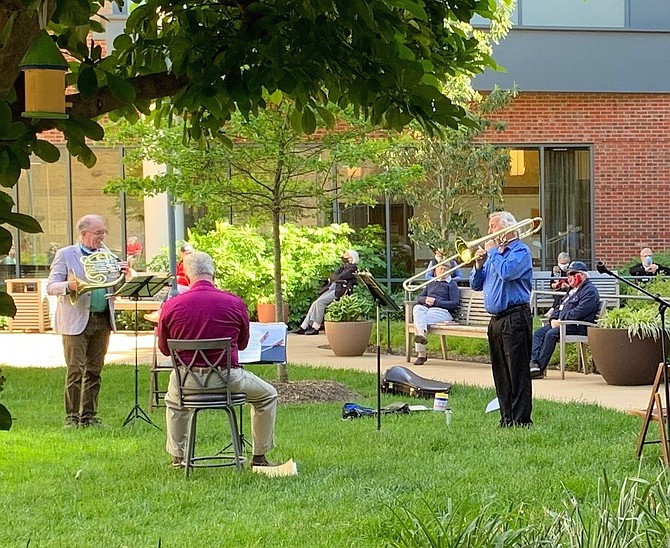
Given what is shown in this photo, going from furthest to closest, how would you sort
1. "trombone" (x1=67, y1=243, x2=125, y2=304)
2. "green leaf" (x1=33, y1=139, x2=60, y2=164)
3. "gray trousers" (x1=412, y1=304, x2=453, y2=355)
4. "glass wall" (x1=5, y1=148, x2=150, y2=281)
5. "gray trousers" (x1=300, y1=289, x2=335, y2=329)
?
"glass wall" (x1=5, y1=148, x2=150, y2=281) < "gray trousers" (x1=300, y1=289, x2=335, y2=329) < "gray trousers" (x1=412, y1=304, x2=453, y2=355) < "trombone" (x1=67, y1=243, x2=125, y2=304) < "green leaf" (x1=33, y1=139, x2=60, y2=164)

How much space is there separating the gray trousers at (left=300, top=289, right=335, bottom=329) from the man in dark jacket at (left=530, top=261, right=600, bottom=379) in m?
6.13

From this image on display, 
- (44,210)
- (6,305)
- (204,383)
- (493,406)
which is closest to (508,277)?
(493,406)

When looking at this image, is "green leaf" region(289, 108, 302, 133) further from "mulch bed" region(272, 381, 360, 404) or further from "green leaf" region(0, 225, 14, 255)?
"mulch bed" region(272, 381, 360, 404)

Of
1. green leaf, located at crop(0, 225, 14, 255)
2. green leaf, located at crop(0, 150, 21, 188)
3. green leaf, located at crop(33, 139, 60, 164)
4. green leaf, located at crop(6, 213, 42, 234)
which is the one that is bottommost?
green leaf, located at crop(0, 225, 14, 255)

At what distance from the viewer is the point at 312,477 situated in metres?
7.84

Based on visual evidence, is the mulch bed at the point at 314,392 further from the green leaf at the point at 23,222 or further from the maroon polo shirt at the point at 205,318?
the green leaf at the point at 23,222

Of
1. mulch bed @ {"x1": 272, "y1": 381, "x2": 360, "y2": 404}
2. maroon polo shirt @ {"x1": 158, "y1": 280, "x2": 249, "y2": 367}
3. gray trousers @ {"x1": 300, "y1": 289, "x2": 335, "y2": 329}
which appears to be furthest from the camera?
gray trousers @ {"x1": 300, "y1": 289, "x2": 335, "y2": 329}

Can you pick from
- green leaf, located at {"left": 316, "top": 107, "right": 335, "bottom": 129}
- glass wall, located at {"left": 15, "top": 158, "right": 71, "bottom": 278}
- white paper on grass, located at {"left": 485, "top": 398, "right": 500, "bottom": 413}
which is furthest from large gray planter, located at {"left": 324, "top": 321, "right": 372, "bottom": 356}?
green leaf, located at {"left": 316, "top": 107, "right": 335, "bottom": 129}

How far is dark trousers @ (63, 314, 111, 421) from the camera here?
33.8 feet

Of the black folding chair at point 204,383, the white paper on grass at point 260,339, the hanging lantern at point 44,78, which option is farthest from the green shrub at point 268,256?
the hanging lantern at point 44,78

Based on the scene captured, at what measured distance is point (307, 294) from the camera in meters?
21.5

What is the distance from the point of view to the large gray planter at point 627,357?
12.8 metres

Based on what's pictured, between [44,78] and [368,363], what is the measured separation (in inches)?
525

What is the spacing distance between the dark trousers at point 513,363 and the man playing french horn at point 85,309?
3.44 metres
